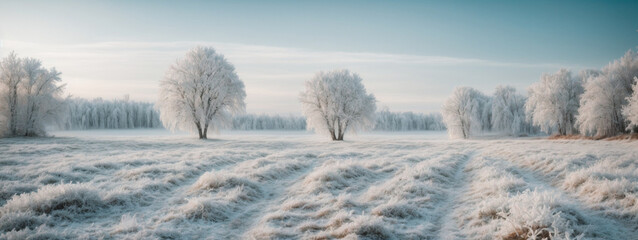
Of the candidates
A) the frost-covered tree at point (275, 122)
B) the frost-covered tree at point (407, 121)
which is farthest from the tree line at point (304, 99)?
the frost-covered tree at point (275, 122)

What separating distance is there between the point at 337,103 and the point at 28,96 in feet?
117

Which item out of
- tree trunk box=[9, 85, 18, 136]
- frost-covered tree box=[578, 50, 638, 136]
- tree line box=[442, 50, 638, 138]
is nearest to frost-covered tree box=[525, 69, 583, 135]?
tree line box=[442, 50, 638, 138]

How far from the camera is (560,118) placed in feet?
155

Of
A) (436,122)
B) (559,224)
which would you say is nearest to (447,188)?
(559,224)

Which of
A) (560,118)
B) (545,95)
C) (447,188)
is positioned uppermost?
(545,95)

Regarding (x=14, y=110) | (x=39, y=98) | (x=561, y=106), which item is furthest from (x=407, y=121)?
(x=14, y=110)

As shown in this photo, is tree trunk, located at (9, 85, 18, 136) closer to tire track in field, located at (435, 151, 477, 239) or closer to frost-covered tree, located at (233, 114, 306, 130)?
tire track in field, located at (435, 151, 477, 239)

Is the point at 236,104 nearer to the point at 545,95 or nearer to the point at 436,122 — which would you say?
the point at 545,95

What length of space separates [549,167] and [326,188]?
→ 10.9 m

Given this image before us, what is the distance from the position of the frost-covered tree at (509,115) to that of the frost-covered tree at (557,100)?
10.2m

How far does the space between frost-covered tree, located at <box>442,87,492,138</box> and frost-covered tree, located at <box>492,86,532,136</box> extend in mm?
1770

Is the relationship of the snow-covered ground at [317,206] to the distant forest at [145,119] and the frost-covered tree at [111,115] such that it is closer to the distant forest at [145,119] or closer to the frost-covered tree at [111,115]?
the distant forest at [145,119]

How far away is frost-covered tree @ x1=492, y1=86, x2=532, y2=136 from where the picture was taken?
198 feet

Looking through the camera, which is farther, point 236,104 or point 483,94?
point 483,94
